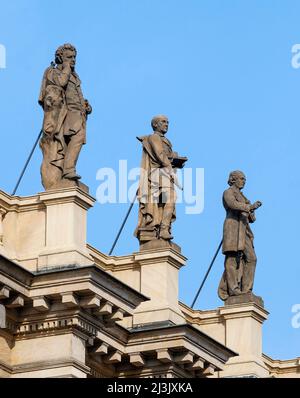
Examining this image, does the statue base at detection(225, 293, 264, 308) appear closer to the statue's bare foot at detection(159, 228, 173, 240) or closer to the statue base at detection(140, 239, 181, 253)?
the statue base at detection(140, 239, 181, 253)

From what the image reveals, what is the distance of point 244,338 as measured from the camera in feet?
244

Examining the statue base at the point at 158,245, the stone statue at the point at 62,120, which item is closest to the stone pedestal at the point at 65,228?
the stone statue at the point at 62,120

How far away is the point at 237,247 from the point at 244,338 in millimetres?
2414

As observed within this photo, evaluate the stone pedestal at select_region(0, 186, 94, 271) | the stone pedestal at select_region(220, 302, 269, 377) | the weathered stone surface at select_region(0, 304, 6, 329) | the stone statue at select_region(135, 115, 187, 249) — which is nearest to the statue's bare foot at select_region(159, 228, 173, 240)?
the stone statue at select_region(135, 115, 187, 249)

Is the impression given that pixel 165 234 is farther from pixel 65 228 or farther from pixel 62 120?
pixel 65 228

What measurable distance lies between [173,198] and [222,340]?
477 cm

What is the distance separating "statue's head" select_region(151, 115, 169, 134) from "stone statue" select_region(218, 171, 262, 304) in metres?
3.56

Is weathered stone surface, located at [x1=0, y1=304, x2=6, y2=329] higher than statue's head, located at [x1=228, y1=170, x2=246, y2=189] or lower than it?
lower

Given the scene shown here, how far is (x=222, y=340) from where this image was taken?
244ft

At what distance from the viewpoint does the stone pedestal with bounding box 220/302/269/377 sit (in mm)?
74188

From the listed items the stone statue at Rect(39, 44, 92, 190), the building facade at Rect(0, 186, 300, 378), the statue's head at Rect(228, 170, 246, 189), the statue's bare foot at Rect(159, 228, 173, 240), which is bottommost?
the building facade at Rect(0, 186, 300, 378)

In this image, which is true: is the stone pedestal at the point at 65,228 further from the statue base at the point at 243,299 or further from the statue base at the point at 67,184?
the statue base at the point at 243,299

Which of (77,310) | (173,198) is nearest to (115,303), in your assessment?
(77,310)
